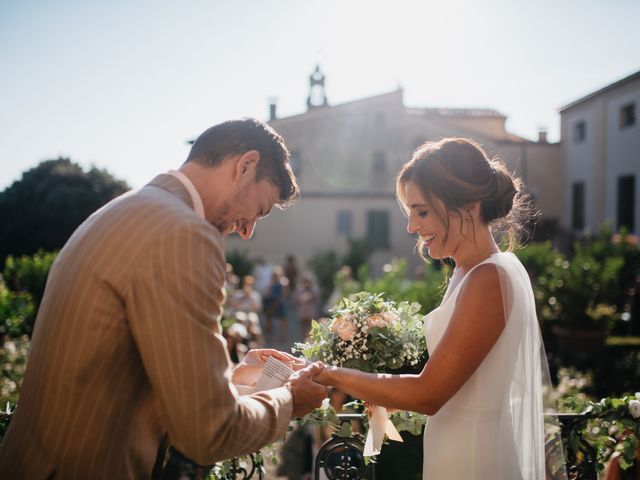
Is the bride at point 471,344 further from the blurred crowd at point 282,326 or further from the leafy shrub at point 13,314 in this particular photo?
the leafy shrub at point 13,314

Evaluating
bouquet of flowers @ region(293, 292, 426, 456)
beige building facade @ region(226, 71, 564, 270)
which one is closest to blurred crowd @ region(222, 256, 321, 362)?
bouquet of flowers @ region(293, 292, 426, 456)

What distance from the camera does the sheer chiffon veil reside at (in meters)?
2.27

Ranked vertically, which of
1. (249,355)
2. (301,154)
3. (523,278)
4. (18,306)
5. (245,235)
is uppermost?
(301,154)

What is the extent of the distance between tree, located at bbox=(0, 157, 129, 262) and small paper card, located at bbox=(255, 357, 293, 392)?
26.6m

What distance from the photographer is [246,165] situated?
1.87m

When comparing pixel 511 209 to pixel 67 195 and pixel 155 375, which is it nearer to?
pixel 155 375

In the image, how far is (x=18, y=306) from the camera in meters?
9.13

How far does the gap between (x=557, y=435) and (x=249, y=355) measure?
1565 millimetres

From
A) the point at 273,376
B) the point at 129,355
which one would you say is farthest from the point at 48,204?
the point at 129,355

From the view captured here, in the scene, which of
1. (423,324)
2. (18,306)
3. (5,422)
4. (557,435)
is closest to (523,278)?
(423,324)

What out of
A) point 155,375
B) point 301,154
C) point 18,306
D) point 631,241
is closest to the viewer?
point 155,375

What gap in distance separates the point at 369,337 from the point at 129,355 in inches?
49.7

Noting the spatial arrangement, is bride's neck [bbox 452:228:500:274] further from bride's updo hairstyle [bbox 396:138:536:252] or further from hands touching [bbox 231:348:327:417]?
hands touching [bbox 231:348:327:417]

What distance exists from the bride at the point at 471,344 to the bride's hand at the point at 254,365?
273 millimetres
